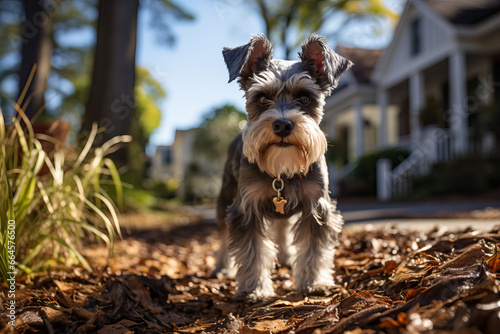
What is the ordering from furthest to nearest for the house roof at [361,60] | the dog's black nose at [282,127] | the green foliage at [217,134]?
1. the green foliage at [217,134]
2. the house roof at [361,60]
3. the dog's black nose at [282,127]

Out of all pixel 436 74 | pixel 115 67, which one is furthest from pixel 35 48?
pixel 436 74

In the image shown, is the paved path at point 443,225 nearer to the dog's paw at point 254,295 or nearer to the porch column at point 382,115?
the dog's paw at point 254,295

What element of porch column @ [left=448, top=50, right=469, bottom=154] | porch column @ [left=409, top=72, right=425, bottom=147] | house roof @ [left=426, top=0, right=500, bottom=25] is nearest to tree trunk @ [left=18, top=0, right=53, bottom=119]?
porch column @ [left=448, top=50, right=469, bottom=154]

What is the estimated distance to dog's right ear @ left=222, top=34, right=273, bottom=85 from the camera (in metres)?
3.12

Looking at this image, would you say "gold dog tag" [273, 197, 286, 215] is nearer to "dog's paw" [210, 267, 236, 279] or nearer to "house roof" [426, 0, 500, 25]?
"dog's paw" [210, 267, 236, 279]

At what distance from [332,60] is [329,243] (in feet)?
4.82

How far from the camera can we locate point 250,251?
10.5ft

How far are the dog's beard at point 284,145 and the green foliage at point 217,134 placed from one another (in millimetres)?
21761

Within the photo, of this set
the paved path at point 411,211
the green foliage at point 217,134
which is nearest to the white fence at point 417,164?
the paved path at point 411,211

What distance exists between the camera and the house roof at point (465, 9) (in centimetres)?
1653

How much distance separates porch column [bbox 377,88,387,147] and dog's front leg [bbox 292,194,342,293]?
18343 mm

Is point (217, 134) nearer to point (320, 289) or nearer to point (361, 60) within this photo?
point (361, 60)

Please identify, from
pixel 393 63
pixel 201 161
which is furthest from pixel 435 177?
pixel 201 161

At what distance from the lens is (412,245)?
3695 millimetres
